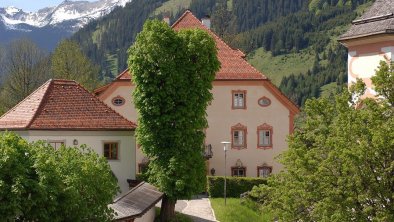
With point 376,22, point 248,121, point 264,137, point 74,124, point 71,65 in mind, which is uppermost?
point 71,65

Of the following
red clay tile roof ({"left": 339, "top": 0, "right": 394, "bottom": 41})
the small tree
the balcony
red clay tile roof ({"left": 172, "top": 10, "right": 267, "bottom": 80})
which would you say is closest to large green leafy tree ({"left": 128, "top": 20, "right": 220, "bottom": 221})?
the balcony

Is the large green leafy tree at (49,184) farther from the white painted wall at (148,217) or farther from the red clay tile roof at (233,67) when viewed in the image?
the red clay tile roof at (233,67)

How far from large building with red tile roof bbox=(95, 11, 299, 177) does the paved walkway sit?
7.31 m

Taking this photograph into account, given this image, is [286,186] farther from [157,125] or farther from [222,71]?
[222,71]

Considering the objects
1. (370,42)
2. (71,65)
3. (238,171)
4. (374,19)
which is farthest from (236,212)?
(71,65)

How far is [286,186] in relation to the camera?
17234mm

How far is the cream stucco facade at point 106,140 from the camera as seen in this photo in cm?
3403

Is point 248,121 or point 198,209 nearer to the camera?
point 198,209

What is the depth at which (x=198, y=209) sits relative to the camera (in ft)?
124

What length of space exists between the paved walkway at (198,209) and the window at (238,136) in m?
7.64

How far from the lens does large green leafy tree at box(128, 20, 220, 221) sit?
110 feet

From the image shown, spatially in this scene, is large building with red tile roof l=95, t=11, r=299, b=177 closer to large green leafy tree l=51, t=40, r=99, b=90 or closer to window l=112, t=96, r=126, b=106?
window l=112, t=96, r=126, b=106

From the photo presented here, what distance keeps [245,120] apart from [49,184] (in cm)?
3098

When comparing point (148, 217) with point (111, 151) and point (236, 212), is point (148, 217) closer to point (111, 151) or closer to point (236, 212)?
point (111, 151)
